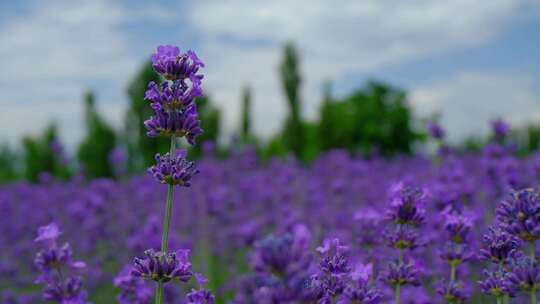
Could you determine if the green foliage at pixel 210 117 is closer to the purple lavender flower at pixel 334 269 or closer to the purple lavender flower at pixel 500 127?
the purple lavender flower at pixel 500 127

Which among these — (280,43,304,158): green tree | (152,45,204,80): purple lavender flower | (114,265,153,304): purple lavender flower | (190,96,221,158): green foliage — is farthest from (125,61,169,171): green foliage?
(152,45,204,80): purple lavender flower

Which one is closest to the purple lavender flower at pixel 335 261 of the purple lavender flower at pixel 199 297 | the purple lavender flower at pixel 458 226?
the purple lavender flower at pixel 199 297

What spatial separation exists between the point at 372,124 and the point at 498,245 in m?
22.9

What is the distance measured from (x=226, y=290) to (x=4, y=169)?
25.8 m

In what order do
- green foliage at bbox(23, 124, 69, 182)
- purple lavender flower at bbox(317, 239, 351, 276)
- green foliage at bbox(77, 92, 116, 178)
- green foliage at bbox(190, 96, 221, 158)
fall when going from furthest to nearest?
1. green foliage at bbox(190, 96, 221, 158)
2. green foliage at bbox(23, 124, 69, 182)
3. green foliage at bbox(77, 92, 116, 178)
4. purple lavender flower at bbox(317, 239, 351, 276)

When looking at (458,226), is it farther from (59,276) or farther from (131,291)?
(59,276)

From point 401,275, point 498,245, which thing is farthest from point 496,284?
point 401,275

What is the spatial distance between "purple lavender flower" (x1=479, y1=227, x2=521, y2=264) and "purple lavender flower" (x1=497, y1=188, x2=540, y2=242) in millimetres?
174

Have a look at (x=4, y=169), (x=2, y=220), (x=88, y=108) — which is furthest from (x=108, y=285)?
(x=4, y=169)

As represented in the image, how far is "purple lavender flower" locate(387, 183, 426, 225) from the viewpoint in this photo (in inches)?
103

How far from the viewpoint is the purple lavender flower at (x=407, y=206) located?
2.62 meters

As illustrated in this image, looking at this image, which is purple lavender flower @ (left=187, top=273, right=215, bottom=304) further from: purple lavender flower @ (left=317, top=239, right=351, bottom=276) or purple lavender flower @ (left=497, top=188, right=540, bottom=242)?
purple lavender flower @ (left=497, top=188, right=540, bottom=242)

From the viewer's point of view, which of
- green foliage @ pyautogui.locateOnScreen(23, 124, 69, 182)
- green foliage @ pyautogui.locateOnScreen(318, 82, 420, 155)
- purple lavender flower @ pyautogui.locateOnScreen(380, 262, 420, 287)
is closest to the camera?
purple lavender flower @ pyautogui.locateOnScreen(380, 262, 420, 287)

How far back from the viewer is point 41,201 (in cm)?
1145
